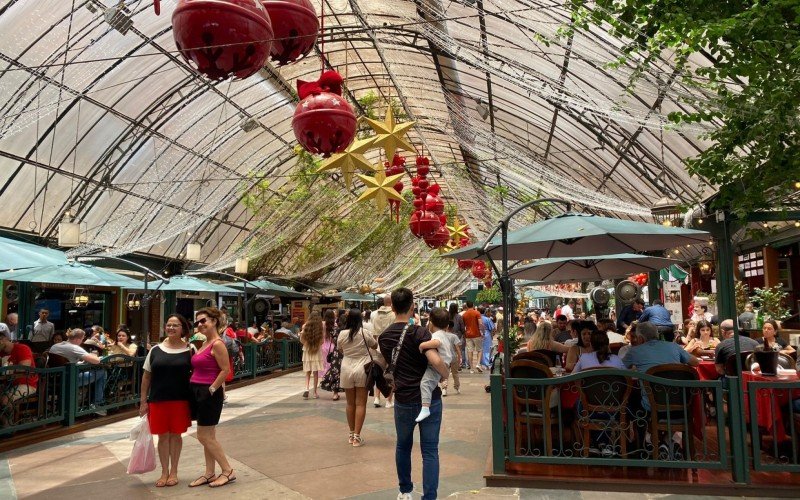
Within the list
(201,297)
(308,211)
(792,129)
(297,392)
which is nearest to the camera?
(792,129)

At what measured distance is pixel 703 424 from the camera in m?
5.16

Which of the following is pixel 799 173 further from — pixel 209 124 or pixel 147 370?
pixel 209 124

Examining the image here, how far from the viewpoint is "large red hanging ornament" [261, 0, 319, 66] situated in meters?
3.43

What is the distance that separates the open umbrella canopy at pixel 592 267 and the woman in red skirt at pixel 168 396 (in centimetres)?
577

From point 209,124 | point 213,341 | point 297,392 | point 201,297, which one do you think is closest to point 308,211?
point 209,124

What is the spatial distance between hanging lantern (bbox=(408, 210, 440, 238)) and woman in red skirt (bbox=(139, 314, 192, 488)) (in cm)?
588

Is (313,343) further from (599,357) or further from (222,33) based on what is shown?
(222,33)

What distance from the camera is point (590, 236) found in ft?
22.0

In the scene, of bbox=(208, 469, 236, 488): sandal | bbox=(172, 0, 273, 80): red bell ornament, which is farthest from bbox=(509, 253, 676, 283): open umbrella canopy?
bbox=(172, 0, 273, 80): red bell ornament

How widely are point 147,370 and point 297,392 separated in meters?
6.86

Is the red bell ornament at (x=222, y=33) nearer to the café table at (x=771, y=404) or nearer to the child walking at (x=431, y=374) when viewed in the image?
the child walking at (x=431, y=374)

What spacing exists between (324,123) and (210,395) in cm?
260

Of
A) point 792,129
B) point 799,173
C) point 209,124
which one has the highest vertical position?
point 209,124

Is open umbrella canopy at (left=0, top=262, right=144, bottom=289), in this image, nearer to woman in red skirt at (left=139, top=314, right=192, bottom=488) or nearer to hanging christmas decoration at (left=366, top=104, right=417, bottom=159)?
woman in red skirt at (left=139, top=314, right=192, bottom=488)
